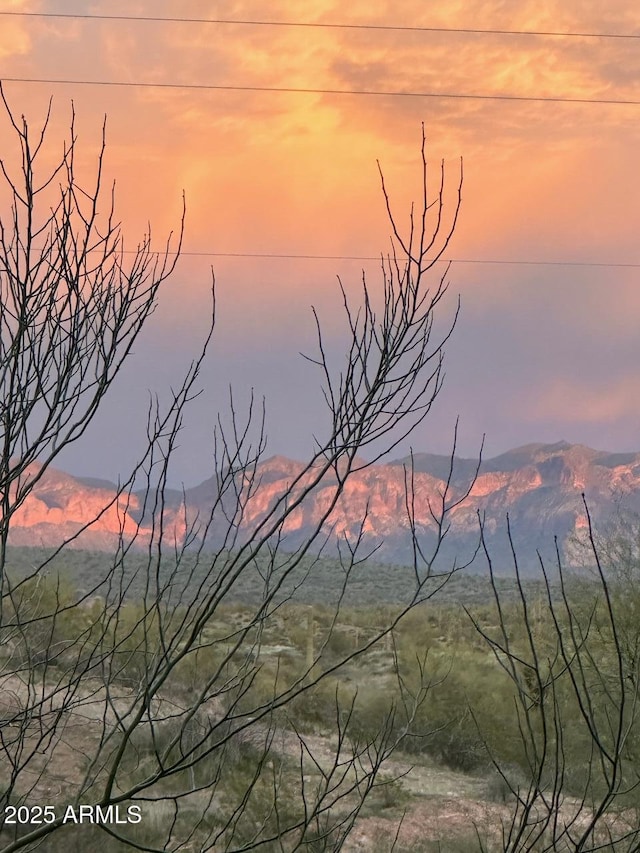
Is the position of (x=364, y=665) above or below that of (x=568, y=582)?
below

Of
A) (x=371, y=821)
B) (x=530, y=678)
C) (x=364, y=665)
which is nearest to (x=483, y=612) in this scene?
(x=364, y=665)

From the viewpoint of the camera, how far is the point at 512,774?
18.4 meters

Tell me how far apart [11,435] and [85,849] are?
397 inches

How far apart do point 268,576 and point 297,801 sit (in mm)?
13377

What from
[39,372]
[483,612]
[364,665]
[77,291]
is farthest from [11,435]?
[483,612]

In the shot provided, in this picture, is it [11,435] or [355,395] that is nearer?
[355,395]

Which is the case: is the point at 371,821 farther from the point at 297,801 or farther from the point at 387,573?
the point at 387,573

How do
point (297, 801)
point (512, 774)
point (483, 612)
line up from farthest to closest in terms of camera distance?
1. point (483, 612)
2. point (512, 774)
3. point (297, 801)

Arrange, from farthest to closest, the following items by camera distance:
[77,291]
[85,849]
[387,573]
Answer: [387,573]
[85,849]
[77,291]

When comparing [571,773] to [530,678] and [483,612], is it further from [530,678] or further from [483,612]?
[483,612]

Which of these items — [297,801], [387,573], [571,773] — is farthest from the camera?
[387,573]

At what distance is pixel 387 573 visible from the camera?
7181 cm

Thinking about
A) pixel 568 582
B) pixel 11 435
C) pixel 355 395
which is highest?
pixel 355 395

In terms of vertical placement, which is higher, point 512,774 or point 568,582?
point 568,582
